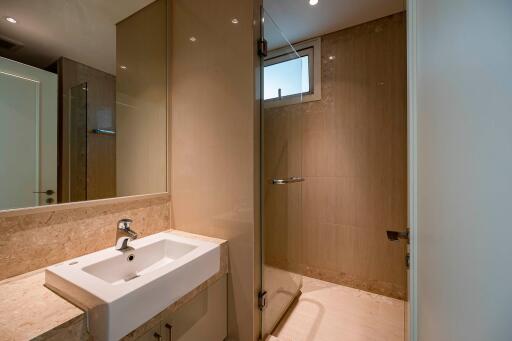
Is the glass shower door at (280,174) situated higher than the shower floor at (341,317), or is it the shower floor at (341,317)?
the glass shower door at (280,174)

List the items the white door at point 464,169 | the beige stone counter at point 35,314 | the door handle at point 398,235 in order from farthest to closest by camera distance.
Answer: the door handle at point 398,235 → the beige stone counter at point 35,314 → the white door at point 464,169

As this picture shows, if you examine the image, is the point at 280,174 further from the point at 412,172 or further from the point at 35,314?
the point at 35,314

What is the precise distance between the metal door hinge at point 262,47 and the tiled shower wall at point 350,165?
0.42 metres

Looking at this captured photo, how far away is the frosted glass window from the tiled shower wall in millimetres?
153

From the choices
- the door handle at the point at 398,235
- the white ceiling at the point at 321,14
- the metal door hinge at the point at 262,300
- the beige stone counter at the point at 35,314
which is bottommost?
the metal door hinge at the point at 262,300

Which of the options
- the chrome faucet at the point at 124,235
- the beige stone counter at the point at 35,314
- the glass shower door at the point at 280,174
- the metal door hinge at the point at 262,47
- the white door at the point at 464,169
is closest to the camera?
the white door at the point at 464,169

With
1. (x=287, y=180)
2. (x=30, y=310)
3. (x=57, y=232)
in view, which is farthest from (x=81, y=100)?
(x=287, y=180)

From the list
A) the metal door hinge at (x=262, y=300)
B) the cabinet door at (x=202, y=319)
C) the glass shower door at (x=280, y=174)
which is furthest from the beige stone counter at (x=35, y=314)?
the glass shower door at (x=280, y=174)

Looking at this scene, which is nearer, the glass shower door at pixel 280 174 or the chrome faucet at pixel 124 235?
the chrome faucet at pixel 124 235

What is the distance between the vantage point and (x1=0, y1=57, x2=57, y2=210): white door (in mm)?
863

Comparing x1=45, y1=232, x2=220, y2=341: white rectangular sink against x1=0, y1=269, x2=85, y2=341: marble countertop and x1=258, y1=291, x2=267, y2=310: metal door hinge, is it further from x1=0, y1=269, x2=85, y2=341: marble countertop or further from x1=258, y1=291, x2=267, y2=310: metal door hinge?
x1=258, y1=291, x2=267, y2=310: metal door hinge

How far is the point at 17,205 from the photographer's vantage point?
88cm

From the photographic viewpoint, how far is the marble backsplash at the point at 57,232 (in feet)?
2.82

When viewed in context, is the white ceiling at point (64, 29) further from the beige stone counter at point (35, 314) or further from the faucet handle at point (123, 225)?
the beige stone counter at point (35, 314)
